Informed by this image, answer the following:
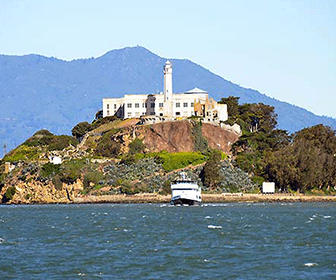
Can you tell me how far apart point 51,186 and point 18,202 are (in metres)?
6.10

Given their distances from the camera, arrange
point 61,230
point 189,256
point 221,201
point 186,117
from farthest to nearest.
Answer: point 186,117, point 221,201, point 61,230, point 189,256

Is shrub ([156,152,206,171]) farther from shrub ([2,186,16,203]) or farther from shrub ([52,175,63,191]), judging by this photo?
shrub ([2,186,16,203])

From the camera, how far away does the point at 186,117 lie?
15062 cm

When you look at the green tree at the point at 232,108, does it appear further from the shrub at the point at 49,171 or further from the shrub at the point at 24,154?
the shrub at the point at 49,171

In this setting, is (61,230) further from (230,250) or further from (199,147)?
(199,147)

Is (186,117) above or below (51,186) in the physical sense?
above

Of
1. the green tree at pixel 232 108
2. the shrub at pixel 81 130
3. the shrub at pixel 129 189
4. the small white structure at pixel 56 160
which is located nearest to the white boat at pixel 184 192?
the shrub at pixel 129 189

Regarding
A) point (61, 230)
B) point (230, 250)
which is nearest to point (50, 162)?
point (61, 230)

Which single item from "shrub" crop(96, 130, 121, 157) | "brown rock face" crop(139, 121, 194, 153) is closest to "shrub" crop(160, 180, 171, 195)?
"brown rock face" crop(139, 121, 194, 153)

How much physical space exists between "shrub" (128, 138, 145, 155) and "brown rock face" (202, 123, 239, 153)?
10557mm

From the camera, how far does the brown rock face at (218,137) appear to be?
484ft

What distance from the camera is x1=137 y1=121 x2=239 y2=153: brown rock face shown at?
481ft

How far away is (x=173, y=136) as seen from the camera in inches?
5787

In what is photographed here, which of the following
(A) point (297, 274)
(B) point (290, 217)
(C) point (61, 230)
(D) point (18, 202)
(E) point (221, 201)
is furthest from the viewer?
(D) point (18, 202)
